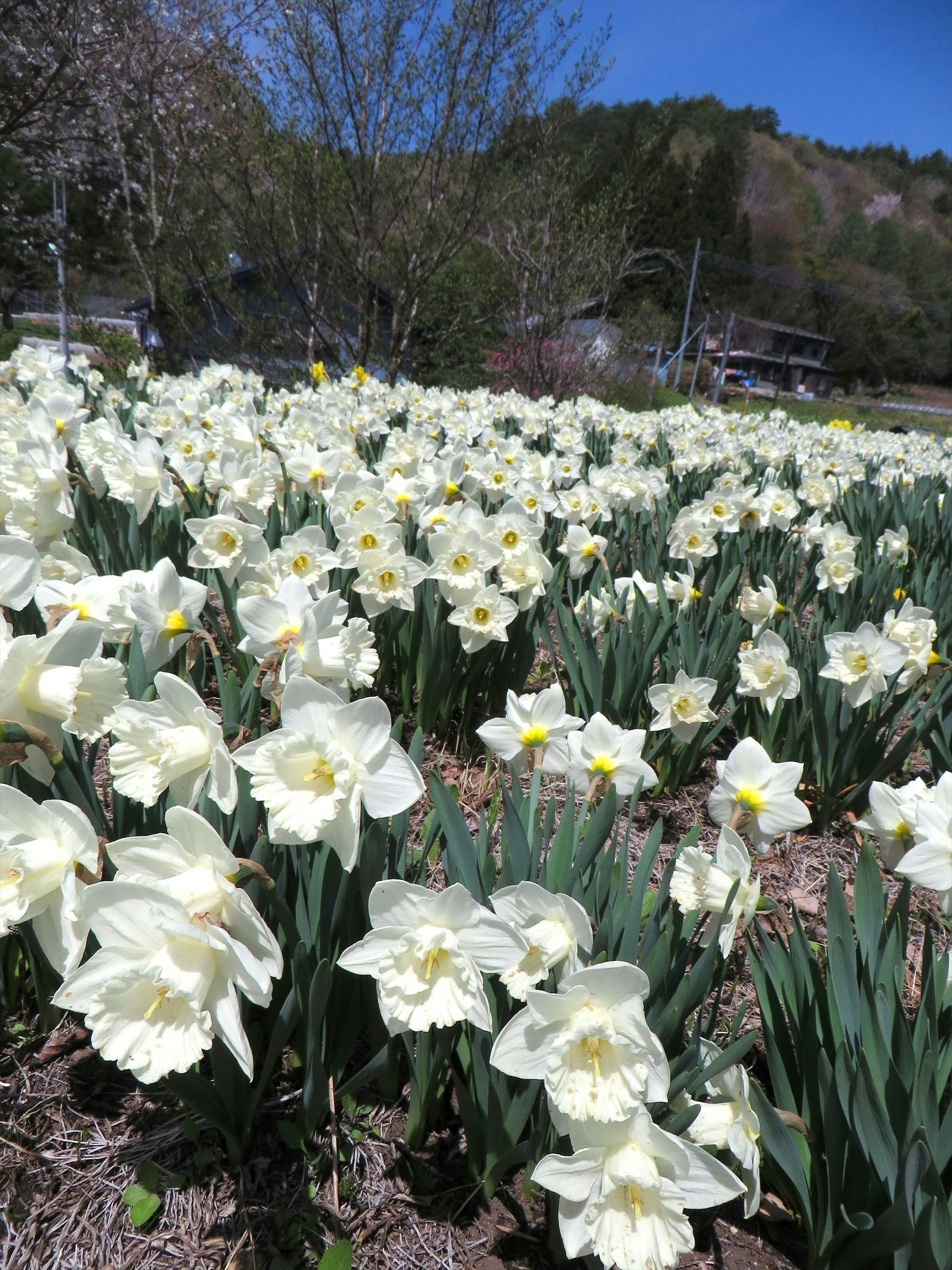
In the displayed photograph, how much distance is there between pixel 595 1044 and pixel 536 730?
2.51 ft

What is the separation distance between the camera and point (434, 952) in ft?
3.51

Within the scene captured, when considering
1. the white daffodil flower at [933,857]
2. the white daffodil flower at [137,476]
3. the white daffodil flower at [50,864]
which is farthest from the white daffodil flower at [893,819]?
the white daffodil flower at [137,476]

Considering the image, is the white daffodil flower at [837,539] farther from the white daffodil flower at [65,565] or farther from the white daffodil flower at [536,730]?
the white daffodil flower at [65,565]

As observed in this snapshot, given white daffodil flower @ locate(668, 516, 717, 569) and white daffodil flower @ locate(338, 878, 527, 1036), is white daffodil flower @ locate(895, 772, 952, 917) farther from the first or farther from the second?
white daffodil flower @ locate(668, 516, 717, 569)

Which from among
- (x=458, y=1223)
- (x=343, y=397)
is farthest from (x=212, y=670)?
(x=343, y=397)

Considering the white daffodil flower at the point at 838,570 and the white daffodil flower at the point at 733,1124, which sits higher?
the white daffodil flower at the point at 838,570

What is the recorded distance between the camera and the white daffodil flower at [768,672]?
2.26 m

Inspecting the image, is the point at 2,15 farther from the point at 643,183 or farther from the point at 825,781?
the point at 643,183

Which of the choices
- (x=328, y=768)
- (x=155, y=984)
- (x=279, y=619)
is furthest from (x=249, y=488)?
(x=155, y=984)

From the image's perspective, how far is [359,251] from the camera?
10656mm

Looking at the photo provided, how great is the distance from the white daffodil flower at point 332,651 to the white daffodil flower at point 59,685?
0.91 feet

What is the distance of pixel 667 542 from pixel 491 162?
376 inches

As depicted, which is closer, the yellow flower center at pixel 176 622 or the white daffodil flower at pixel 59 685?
the white daffodil flower at pixel 59 685

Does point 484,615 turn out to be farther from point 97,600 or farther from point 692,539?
point 692,539
